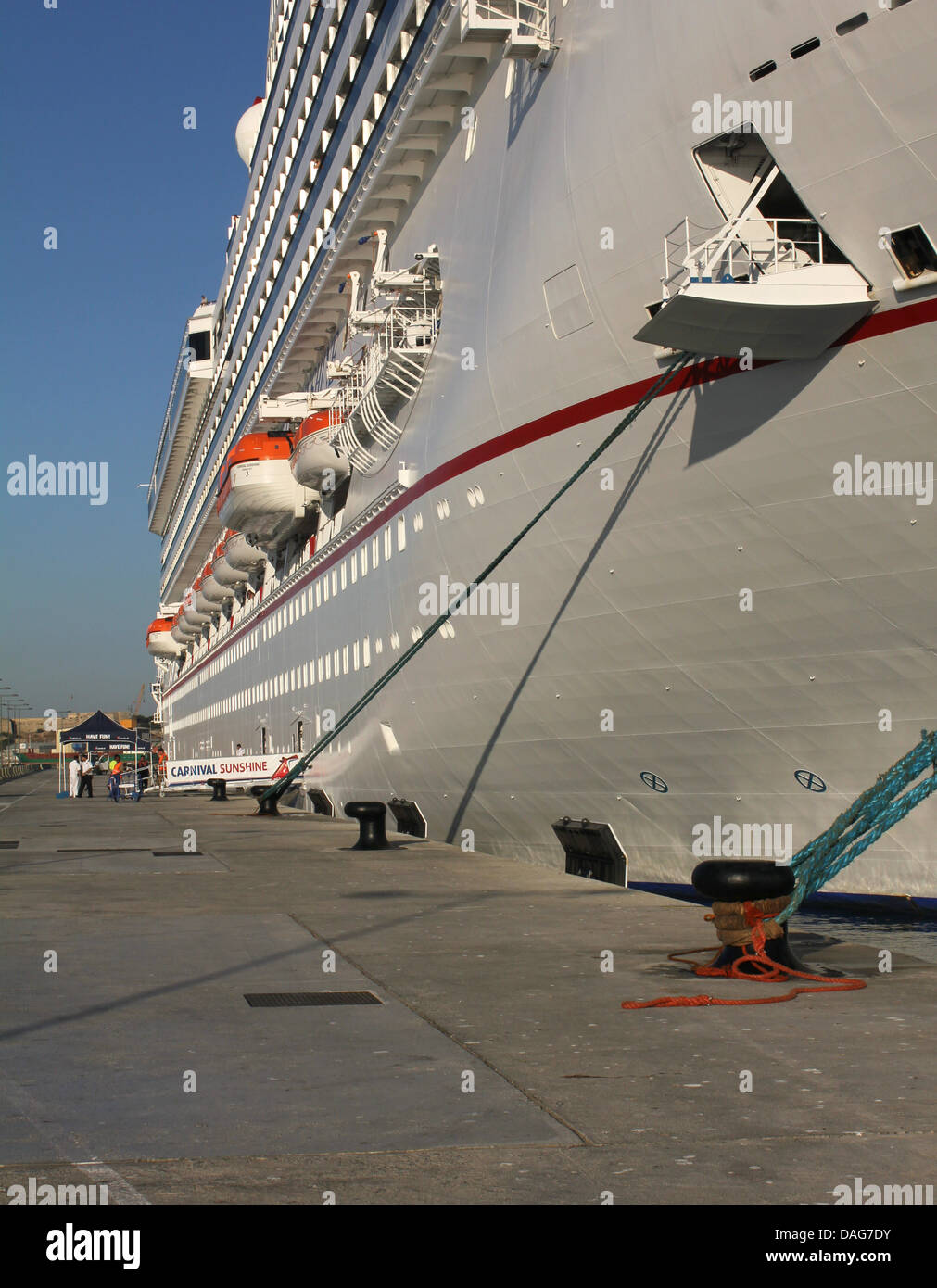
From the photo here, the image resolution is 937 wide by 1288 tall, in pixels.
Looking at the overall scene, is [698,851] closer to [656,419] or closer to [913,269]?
[656,419]

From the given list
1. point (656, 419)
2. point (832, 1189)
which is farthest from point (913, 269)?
point (832, 1189)

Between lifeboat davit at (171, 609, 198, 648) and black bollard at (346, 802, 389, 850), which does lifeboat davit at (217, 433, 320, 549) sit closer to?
black bollard at (346, 802, 389, 850)

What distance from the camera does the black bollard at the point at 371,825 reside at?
16.4 metres

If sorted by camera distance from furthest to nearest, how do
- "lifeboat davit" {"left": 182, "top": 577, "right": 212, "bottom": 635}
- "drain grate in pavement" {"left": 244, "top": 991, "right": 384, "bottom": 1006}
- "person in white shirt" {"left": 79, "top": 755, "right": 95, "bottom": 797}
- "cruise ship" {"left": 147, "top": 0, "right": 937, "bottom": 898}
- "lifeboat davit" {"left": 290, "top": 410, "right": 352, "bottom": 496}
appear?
"lifeboat davit" {"left": 182, "top": 577, "right": 212, "bottom": 635}, "person in white shirt" {"left": 79, "top": 755, "right": 95, "bottom": 797}, "lifeboat davit" {"left": 290, "top": 410, "right": 352, "bottom": 496}, "cruise ship" {"left": 147, "top": 0, "right": 937, "bottom": 898}, "drain grate in pavement" {"left": 244, "top": 991, "right": 384, "bottom": 1006}

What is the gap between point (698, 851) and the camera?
11.6 meters

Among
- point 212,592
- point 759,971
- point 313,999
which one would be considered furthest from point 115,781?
point 759,971

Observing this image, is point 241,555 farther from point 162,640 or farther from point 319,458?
point 162,640

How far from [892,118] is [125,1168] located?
7.95m

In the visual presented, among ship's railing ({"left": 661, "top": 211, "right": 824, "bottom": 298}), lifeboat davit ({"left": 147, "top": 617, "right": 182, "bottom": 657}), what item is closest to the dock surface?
ship's railing ({"left": 661, "top": 211, "right": 824, "bottom": 298})

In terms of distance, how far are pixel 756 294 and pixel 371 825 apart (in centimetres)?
963

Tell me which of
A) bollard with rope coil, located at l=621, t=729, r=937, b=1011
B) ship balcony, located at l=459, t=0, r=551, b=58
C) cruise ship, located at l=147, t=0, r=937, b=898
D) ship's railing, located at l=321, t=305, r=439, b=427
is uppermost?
ship balcony, located at l=459, t=0, r=551, b=58

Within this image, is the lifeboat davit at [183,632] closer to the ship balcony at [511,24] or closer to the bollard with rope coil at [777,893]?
the ship balcony at [511,24]

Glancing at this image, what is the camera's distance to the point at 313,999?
23.6 feet

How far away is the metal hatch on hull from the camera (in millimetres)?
9000
